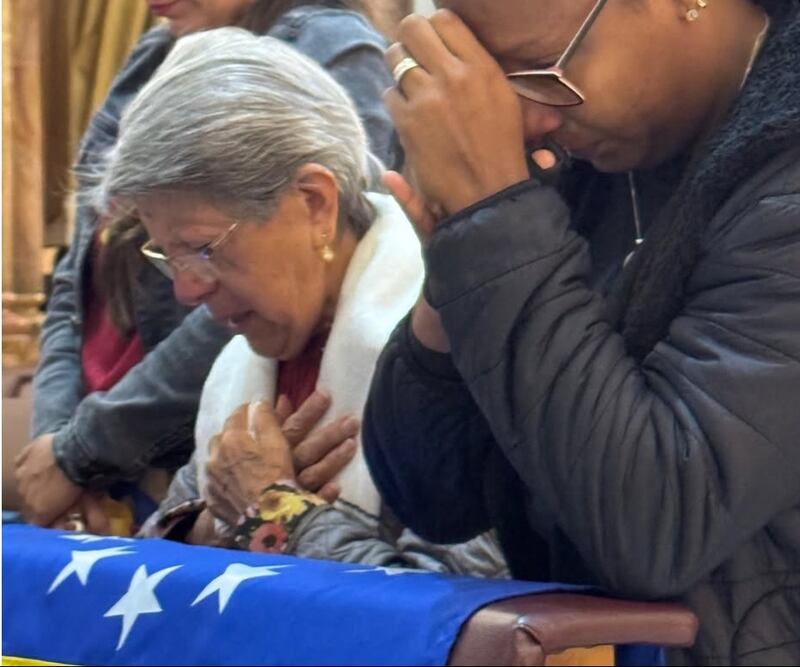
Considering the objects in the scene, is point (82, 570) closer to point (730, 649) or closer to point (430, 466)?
point (430, 466)

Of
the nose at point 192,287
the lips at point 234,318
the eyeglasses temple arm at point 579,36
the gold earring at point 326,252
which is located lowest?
the lips at point 234,318

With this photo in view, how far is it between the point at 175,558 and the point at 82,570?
2.7 inches

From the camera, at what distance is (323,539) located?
1261 millimetres

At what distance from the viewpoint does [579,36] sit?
0.99m

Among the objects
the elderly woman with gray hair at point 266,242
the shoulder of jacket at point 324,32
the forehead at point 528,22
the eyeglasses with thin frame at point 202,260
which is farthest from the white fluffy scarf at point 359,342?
the forehead at point 528,22

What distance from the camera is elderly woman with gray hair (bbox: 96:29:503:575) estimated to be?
139 cm

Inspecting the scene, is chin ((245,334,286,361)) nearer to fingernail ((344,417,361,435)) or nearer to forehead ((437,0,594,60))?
fingernail ((344,417,361,435))

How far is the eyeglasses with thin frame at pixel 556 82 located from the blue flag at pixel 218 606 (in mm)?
327

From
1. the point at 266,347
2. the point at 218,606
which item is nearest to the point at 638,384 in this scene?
the point at 218,606

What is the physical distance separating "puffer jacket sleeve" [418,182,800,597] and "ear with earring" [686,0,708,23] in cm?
16

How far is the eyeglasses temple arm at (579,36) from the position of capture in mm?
986

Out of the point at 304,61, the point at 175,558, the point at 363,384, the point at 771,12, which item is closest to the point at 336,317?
the point at 363,384

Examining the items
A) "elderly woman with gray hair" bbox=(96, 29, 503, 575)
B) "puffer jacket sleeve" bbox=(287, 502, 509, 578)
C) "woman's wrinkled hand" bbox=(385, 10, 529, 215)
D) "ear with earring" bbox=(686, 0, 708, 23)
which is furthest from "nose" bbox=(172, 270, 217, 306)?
"ear with earring" bbox=(686, 0, 708, 23)

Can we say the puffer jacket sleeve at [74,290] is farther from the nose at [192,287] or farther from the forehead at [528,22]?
the forehead at [528,22]
